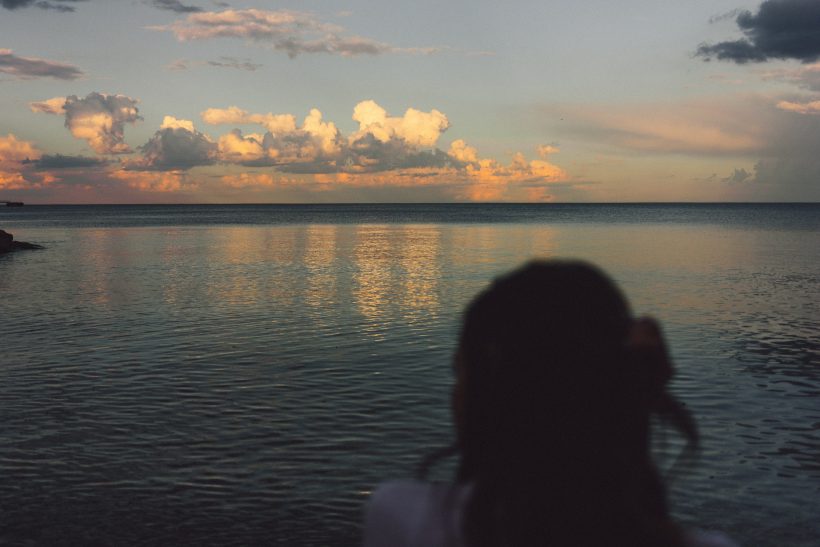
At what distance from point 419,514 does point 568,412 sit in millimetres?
389

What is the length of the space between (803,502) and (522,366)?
9966 mm

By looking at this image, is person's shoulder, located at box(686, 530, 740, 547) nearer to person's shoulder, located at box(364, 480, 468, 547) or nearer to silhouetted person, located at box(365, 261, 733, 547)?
silhouetted person, located at box(365, 261, 733, 547)

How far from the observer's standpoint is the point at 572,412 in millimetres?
1577

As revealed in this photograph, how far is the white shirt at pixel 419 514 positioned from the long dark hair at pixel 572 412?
0.10 meters

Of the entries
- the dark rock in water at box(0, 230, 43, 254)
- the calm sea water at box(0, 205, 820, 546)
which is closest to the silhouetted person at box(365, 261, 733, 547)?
the calm sea water at box(0, 205, 820, 546)

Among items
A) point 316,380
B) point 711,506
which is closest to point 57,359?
point 316,380

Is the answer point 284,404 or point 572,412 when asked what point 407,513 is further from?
point 284,404

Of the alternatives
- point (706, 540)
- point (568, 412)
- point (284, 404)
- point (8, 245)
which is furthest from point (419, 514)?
point (8, 245)

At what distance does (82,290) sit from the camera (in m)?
33.5

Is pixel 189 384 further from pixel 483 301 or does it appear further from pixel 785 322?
pixel 785 322

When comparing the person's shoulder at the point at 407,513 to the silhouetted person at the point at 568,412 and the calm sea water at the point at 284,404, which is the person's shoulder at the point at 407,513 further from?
the calm sea water at the point at 284,404

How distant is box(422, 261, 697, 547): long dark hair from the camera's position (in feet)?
5.17

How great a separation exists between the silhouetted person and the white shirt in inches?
2.2

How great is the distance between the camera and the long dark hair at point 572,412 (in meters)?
1.58
